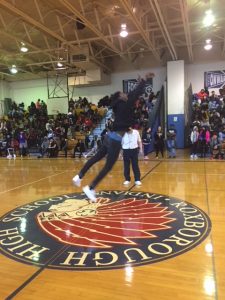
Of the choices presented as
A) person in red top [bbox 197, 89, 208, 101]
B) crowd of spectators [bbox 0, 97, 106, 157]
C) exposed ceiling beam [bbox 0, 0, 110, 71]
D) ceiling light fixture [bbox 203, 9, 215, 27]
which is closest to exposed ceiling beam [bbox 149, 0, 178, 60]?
ceiling light fixture [bbox 203, 9, 215, 27]

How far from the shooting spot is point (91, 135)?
627 inches

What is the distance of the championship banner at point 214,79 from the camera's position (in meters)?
16.5

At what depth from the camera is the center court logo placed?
2.82 metres

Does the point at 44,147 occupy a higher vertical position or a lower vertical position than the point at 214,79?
lower

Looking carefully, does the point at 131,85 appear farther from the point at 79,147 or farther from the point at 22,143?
the point at 22,143

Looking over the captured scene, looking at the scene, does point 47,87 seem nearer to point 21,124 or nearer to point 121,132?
point 21,124

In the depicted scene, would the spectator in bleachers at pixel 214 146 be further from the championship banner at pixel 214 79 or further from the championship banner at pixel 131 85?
the championship banner at pixel 131 85

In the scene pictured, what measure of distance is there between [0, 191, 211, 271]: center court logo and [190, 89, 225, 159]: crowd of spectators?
7.07 meters

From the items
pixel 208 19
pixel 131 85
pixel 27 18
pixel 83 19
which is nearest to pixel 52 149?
pixel 27 18

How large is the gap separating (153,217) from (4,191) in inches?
133

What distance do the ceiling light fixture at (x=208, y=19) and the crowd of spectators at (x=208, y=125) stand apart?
12.8 ft

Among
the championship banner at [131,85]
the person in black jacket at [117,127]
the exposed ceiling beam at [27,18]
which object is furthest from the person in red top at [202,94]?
the person in black jacket at [117,127]

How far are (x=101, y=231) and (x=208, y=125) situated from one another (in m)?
10.3

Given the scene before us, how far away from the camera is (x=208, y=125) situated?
12.7 meters
